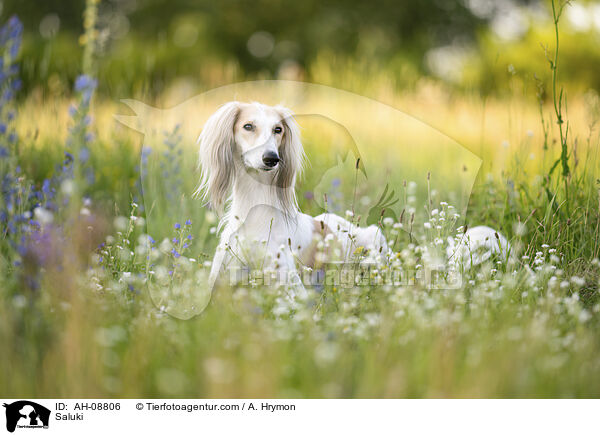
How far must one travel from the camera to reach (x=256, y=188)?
9.79 ft

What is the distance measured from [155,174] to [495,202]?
2.64 meters

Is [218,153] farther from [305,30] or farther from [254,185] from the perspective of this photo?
[305,30]

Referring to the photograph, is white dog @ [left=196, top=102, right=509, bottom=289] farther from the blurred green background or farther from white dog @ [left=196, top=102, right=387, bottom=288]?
the blurred green background

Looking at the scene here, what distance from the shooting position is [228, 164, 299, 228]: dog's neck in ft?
9.73

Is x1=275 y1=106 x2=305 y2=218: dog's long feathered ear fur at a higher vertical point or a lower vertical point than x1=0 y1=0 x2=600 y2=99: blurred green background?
lower

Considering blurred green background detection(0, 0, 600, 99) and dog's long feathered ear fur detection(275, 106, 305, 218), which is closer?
dog's long feathered ear fur detection(275, 106, 305, 218)

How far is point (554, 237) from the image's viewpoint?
12.2 ft

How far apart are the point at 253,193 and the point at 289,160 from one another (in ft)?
0.89

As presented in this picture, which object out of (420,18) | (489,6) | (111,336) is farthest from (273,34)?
(111,336)

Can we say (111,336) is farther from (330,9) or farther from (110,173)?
(330,9)
